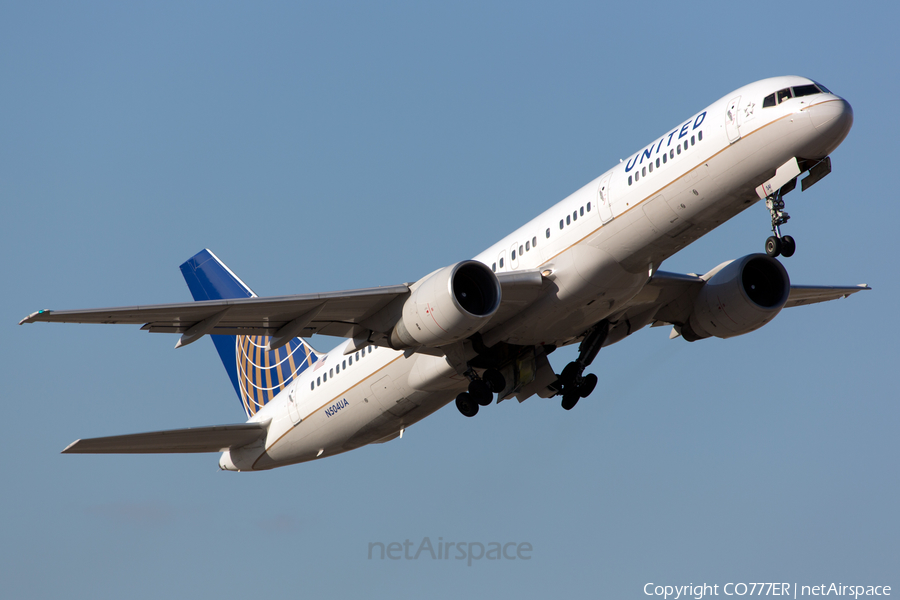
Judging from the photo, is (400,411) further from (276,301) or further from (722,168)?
(722,168)

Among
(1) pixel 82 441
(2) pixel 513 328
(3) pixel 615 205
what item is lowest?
(1) pixel 82 441

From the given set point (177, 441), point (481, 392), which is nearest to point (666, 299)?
point (481, 392)

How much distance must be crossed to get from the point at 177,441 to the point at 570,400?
10756mm

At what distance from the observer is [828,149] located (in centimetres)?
2178

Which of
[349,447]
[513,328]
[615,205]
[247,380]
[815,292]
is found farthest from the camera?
[247,380]

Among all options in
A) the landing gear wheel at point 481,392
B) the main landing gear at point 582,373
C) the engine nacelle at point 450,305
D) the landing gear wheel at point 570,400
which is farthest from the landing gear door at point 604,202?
the landing gear wheel at point 570,400

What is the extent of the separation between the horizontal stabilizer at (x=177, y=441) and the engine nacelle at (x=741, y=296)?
42.7ft

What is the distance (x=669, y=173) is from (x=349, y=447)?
40.1 ft

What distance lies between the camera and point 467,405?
84.6ft

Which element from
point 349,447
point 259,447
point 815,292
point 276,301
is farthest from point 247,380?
point 815,292

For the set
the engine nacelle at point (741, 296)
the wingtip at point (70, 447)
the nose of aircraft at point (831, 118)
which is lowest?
the wingtip at point (70, 447)

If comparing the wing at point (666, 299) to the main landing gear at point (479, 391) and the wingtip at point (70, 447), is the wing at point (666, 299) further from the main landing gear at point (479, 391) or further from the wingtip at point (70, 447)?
the wingtip at point (70, 447)

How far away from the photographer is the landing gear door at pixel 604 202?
918 inches

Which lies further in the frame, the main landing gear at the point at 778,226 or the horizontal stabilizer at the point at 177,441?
the horizontal stabilizer at the point at 177,441
